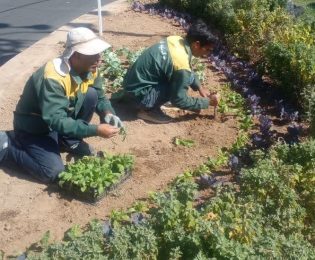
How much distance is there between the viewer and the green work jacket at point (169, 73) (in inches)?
231

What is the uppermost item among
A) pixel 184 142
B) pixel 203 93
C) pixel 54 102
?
pixel 54 102

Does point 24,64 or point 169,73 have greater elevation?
point 169,73

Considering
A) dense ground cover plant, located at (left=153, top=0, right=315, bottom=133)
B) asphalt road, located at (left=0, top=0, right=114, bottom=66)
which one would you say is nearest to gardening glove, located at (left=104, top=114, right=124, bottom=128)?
dense ground cover plant, located at (left=153, top=0, right=315, bottom=133)

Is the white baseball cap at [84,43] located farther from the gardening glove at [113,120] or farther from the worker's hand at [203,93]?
the worker's hand at [203,93]

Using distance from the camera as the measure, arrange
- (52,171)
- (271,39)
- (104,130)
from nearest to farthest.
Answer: (104,130) < (52,171) < (271,39)

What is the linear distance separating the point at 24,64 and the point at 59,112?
118 inches

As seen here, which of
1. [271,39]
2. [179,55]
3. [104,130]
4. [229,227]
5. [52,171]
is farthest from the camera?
[271,39]

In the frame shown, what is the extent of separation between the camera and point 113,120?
525 centimetres

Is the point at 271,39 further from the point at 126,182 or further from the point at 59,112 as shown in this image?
the point at 59,112

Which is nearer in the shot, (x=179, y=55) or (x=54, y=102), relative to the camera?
(x=54, y=102)

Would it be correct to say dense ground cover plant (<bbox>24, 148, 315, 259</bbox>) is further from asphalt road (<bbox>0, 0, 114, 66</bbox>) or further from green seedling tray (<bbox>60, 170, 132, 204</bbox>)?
asphalt road (<bbox>0, 0, 114, 66</bbox>)

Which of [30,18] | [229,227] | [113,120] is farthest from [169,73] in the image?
[30,18]

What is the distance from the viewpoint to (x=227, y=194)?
413cm

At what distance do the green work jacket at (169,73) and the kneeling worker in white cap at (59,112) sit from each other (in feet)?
2.60
